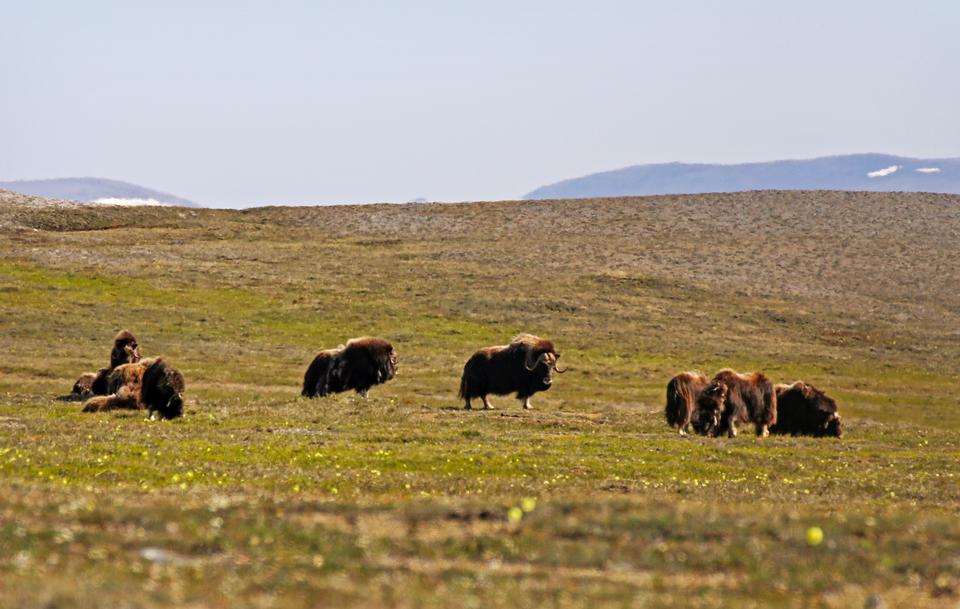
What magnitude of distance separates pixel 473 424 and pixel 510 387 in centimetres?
836

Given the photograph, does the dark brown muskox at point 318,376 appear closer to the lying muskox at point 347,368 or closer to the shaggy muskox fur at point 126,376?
the lying muskox at point 347,368

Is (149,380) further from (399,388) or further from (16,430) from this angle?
(399,388)

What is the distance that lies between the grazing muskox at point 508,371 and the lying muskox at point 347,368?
9.90ft

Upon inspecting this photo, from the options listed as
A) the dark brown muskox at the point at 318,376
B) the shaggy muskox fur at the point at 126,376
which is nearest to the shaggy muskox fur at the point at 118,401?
the shaggy muskox fur at the point at 126,376

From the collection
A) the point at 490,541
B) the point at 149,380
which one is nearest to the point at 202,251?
the point at 149,380

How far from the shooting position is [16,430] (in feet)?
78.2

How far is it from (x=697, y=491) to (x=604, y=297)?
174 ft

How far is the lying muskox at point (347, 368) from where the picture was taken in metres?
38.2

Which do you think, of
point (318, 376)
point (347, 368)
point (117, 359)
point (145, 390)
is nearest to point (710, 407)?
point (347, 368)

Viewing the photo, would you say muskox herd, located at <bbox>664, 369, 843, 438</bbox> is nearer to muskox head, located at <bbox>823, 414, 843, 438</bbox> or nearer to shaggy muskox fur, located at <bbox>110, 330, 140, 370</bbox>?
muskox head, located at <bbox>823, 414, 843, 438</bbox>

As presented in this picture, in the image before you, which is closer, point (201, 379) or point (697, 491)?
point (697, 491)

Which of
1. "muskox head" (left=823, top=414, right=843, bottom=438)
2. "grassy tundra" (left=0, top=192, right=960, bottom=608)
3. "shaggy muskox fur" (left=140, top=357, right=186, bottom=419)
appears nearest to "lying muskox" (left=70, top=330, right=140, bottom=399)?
"grassy tundra" (left=0, top=192, right=960, bottom=608)

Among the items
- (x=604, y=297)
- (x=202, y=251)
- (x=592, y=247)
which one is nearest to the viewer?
(x=604, y=297)

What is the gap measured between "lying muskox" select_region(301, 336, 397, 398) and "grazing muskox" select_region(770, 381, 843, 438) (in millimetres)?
13105
